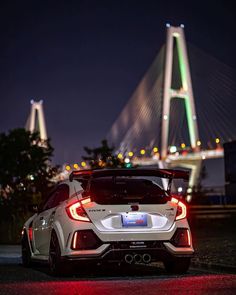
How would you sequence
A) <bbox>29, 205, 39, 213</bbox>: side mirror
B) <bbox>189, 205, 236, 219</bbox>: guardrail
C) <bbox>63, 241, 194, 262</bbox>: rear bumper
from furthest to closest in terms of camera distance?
<bbox>189, 205, 236, 219</bbox>: guardrail → <bbox>29, 205, 39, 213</bbox>: side mirror → <bbox>63, 241, 194, 262</bbox>: rear bumper

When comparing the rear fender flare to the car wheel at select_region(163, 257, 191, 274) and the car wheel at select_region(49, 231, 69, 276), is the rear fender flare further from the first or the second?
the car wheel at select_region(163, 257, 191, 274)

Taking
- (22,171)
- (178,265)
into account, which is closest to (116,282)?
(178,265)

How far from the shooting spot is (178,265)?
32.7ft

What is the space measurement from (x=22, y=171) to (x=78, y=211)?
26.2 m

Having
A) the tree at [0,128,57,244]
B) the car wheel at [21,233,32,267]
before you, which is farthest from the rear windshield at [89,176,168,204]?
the tree at [0,128,57,244]

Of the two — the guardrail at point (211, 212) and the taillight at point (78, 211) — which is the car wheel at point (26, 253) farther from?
the guardrail at point (211, 212)

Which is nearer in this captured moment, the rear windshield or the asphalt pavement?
the asphalt pavement

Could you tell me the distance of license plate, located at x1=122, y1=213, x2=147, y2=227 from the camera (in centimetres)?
944

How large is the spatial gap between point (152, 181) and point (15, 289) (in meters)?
2.73

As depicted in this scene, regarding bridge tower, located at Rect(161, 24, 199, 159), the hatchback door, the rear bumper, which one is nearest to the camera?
the rear bumper

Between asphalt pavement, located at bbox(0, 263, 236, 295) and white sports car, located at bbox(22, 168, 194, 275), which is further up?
white sports car, located at bbox(22, 168, 194, 275)

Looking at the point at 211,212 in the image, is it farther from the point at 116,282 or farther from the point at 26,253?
the point at 116,282

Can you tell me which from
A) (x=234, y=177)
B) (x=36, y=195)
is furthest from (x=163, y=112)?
(x=234, y=177)

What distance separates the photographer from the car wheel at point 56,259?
953 centimetres
